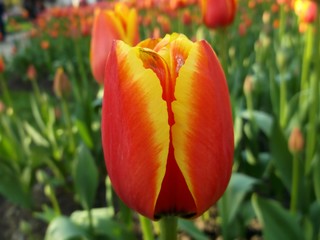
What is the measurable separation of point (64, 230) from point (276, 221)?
0.55 m

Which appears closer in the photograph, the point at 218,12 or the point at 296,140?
the point at 296,140

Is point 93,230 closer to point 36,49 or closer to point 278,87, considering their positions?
point 278,87

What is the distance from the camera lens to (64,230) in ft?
4.18

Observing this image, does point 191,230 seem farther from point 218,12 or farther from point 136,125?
point 136,125

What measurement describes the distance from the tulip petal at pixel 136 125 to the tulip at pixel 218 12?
0.87 meters

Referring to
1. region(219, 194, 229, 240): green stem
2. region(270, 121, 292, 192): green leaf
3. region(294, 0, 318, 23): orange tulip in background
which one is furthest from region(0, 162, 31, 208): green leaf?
region(294, 0, 318, 23): orange tulip in background

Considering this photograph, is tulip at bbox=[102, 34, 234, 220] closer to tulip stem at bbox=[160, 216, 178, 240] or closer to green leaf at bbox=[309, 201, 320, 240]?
tulip stem at bbox=[160, 216, 178, 240]

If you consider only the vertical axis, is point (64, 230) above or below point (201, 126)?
below

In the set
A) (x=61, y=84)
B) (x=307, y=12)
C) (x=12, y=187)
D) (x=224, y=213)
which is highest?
(x=307, y=12)

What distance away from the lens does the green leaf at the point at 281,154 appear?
1.48 m

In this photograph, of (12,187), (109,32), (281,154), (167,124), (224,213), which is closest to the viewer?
(167,124)

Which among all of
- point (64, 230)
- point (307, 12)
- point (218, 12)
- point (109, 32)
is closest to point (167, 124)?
point (109, 32)

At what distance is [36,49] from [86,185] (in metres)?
5.22

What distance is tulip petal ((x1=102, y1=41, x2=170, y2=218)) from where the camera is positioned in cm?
56
